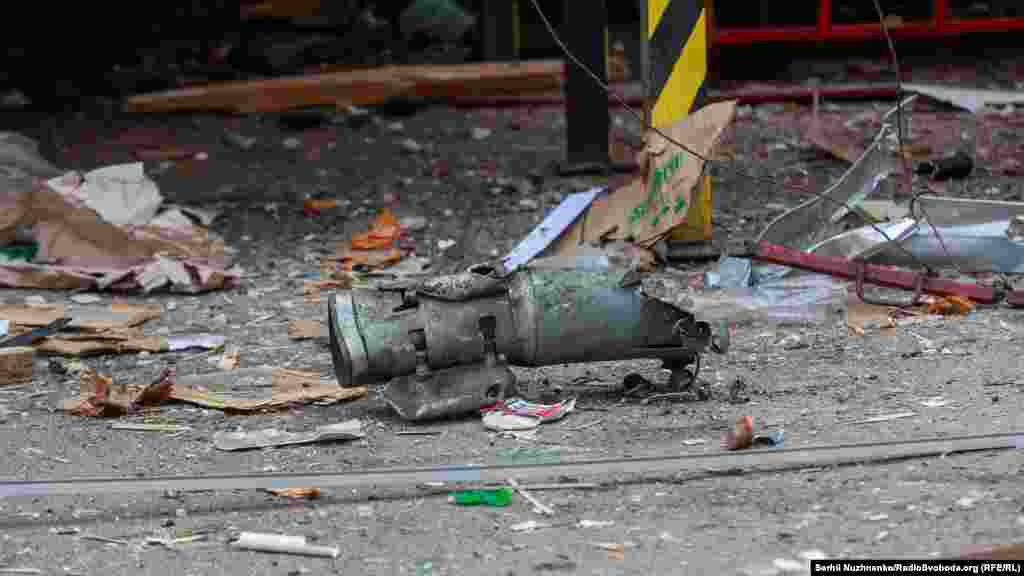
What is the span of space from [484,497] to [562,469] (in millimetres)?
235

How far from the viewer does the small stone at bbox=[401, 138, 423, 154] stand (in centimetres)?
809

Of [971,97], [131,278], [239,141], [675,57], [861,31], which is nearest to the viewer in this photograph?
[675,57]

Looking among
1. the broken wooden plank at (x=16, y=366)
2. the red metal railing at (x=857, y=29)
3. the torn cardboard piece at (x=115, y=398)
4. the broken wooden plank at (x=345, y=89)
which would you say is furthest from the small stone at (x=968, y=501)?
the red metal railing at (x=857, y=29)

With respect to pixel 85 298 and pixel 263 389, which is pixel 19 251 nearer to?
pixel 85 298

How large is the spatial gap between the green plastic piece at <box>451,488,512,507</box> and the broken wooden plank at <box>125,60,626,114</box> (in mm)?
5710

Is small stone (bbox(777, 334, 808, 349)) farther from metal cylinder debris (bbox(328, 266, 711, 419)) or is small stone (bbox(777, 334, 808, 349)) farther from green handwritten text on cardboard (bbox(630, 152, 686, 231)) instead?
green handwritten text on cardboard (bbox(630, 152, 686, 231))

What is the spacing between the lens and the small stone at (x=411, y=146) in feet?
26.5

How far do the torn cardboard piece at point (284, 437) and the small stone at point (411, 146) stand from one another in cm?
414

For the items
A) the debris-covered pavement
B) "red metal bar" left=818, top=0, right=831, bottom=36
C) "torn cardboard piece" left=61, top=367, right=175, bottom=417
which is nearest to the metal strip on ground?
the debris-covered pavement

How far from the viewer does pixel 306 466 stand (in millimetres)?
3854

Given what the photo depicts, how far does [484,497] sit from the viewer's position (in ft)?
11.5

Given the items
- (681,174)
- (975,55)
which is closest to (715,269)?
(681,174)

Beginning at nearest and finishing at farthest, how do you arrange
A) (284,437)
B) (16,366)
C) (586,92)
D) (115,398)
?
(284,437)
(115,398)
(16,366)
(586,92)

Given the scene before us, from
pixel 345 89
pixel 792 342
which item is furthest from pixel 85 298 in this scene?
pixel 345 89
